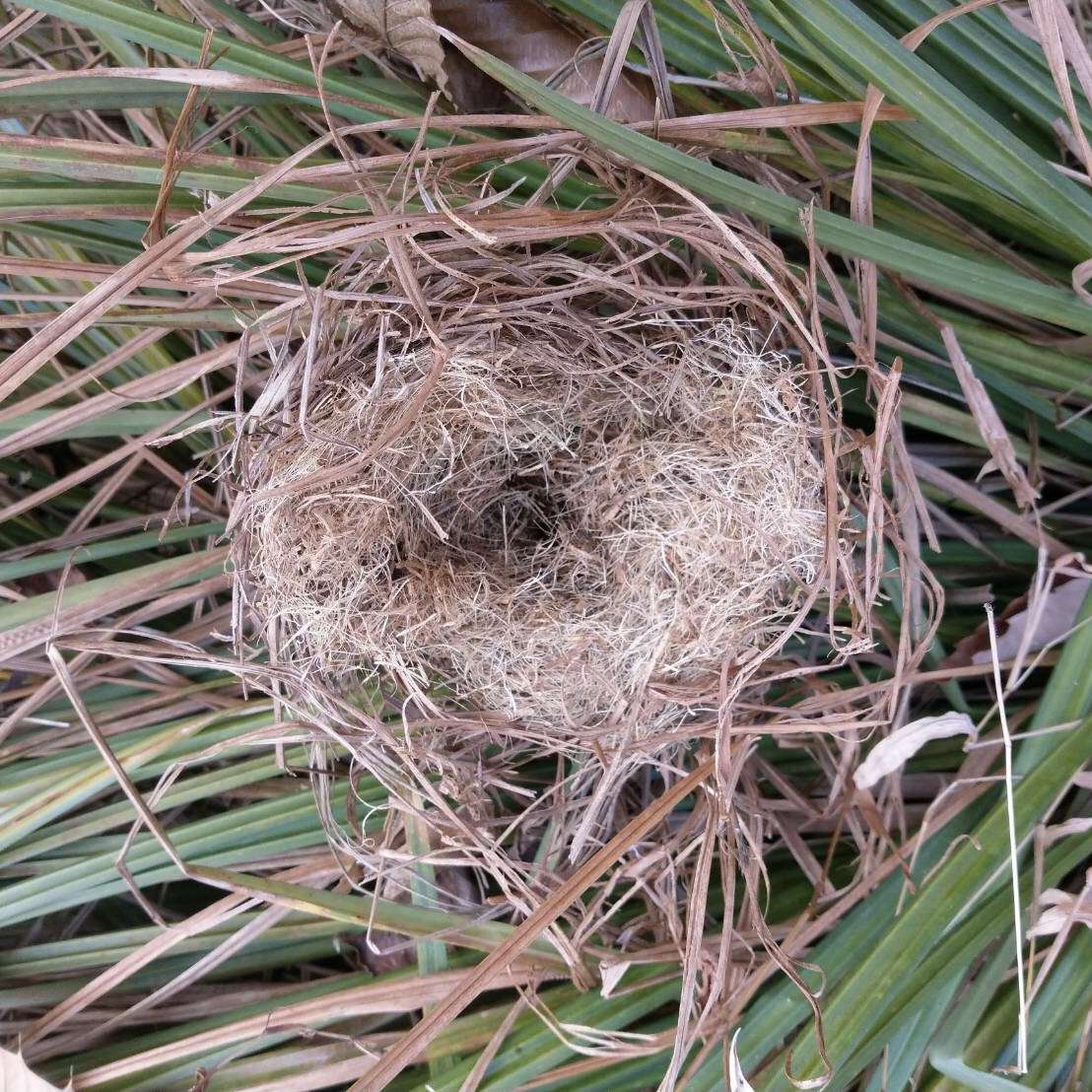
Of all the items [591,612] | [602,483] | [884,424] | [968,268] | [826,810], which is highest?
[968,268]

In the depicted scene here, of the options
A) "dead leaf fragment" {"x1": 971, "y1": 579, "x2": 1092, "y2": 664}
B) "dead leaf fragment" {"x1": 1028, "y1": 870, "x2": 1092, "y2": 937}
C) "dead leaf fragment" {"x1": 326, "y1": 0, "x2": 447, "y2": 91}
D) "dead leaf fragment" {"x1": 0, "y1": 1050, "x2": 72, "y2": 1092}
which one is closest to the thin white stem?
"dead leaf fragment" {"x1": 1028, "y1": 870, "x2": 1092, "y2": 937}

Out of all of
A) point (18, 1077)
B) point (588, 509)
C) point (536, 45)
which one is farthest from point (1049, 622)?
point (18, 1077)

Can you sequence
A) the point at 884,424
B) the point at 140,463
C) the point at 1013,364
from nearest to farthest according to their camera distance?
the point at 884,424 → the point at 1013,364 → the point at 140,463

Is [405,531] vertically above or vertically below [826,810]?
above

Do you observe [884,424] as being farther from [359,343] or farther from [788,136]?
Answer: [359,343]

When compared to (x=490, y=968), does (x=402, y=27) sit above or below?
above

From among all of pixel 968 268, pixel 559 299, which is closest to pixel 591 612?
pixel 559 299

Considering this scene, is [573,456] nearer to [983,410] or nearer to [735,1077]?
[983,410]
